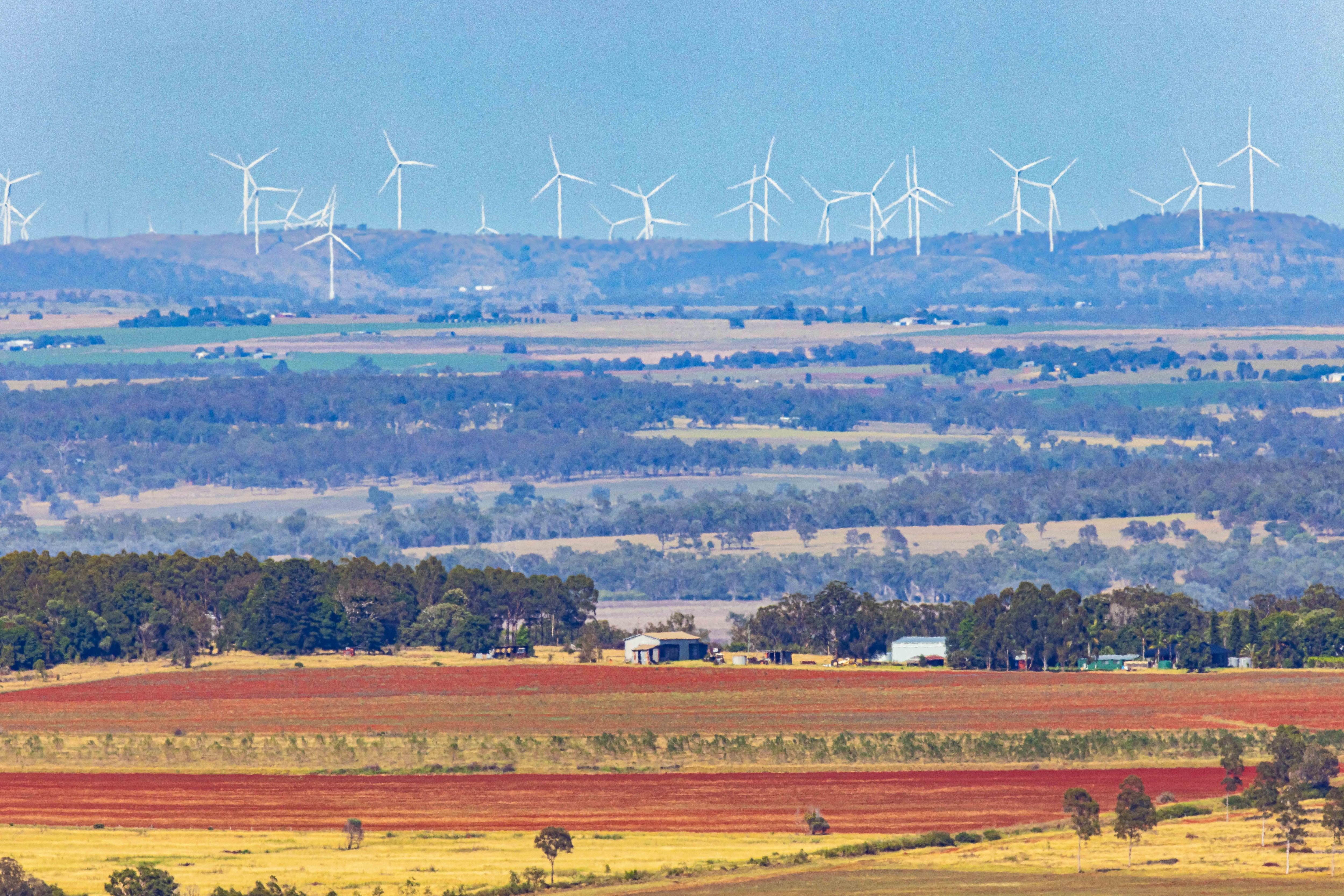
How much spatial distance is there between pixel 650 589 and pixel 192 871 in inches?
5160

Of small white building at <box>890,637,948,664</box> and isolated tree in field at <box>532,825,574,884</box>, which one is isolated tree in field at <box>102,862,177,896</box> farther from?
small white building at <box>890,637,948,664</box>

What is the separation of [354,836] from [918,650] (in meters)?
64.9

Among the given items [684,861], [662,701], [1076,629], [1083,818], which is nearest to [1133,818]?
[1083,818]

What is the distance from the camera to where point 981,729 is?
9781 centimetres

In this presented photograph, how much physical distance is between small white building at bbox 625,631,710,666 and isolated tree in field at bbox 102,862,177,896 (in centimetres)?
6829

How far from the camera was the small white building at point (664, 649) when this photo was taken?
5027 inches

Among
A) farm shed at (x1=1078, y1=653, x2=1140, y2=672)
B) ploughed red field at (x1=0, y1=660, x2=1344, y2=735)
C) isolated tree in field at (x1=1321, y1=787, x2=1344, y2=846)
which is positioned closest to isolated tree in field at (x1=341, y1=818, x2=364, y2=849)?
isolated tree in field at (x1=1321, y1=787, x2=1344, y2=846)

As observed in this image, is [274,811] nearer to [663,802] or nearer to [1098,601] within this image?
[663,802]

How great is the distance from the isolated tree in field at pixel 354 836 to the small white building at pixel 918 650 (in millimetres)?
63481

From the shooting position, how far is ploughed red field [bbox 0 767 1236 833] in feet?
243

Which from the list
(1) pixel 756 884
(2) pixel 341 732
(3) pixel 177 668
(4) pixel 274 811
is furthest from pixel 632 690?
(1) pixel 756 884

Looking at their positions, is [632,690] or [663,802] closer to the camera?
[663,802]

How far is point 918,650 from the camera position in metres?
129

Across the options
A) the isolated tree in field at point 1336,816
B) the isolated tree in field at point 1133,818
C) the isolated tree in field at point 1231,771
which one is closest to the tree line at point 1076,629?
the isolated tree in field at point 1231,771
